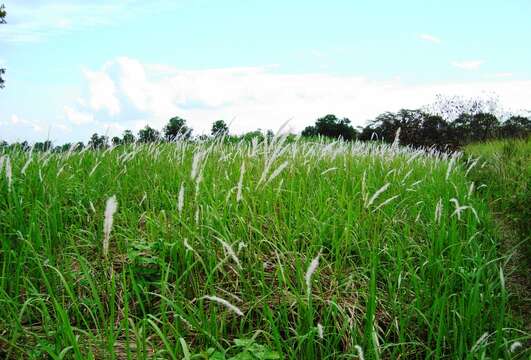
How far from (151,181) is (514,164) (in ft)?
16.9

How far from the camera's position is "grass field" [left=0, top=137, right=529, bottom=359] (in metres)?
2.28

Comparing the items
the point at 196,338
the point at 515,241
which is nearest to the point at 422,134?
the point at 515,241

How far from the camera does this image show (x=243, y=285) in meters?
2.87

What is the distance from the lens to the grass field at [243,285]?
7.48ft

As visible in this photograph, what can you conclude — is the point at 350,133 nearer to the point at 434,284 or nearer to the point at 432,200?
the point at 432,200

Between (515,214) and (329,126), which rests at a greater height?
(329,126)

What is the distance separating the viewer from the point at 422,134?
67.8 ft

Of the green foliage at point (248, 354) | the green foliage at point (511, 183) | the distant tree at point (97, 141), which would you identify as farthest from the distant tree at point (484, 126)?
the green foliage at point (248, 354)

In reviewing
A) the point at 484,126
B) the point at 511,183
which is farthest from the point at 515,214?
the point at 484,126

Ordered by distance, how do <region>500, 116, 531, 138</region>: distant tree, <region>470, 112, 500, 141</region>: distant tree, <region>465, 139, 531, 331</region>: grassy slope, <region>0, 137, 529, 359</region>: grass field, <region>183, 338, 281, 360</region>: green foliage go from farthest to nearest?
<region>470, 112, 500, 141</region>: distant tree < <region>500, 116, 531, 138</region>: distant tree < <region>465, 139, 531, 331</region>: grassy slope < <region>0, 137, 529, 359</region>: grass field < <region>183, 338, 281, 360</region>: green foliage

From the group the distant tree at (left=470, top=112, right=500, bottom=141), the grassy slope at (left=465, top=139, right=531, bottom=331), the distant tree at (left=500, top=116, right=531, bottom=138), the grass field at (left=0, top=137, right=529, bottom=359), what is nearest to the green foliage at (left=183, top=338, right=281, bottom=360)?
the grass field at (left=0, top=137, right=529, bottom=359)

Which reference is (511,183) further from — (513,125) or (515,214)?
(513,125)

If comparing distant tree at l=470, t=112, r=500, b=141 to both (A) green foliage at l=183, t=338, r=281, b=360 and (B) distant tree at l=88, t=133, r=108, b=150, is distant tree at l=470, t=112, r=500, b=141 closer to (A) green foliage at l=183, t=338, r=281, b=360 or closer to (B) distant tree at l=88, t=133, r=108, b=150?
(B) distant tree at l=88, t=133, r=108, b=150

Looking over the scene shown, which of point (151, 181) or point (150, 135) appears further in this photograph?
point (150, 135)
